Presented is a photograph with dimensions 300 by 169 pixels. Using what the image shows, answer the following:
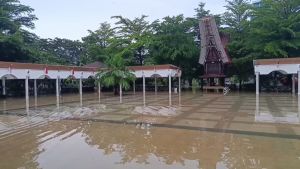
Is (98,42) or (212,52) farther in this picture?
(98,42)

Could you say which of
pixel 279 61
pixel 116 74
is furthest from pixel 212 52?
pixel 116 74

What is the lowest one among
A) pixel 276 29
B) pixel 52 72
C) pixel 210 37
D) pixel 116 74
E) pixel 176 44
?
pixel 116 74

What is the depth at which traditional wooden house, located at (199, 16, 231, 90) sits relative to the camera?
32688mm

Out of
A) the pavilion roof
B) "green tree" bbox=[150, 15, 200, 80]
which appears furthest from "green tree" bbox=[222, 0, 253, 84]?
the pavilion roof

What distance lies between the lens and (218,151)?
7.84 meters

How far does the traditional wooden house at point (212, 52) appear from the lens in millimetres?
32688

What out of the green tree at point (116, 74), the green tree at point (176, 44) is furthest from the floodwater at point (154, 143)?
the green tree at point (176, 44)

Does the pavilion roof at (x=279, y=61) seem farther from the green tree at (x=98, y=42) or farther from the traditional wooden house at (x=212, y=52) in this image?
the green tree at (x=98, y=42)

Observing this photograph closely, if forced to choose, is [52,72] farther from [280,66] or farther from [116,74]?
[280,66]

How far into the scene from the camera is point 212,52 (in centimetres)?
3372

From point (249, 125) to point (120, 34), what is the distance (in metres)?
31.8

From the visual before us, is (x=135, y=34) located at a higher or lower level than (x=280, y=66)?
higher

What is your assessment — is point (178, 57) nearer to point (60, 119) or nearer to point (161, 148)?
point (60, 119)

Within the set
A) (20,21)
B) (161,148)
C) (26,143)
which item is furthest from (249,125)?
(20,21)
